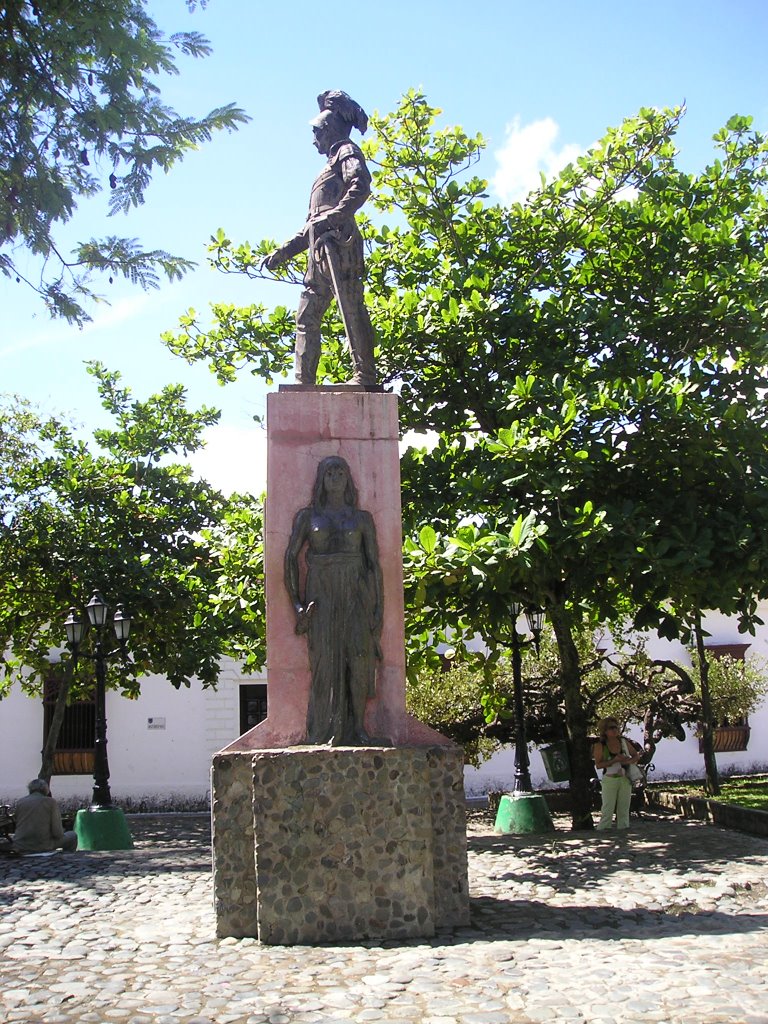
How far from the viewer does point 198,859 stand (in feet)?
36.5

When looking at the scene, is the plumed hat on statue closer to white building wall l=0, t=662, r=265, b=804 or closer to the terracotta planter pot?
white building wall l=0, t=662, r=265, b=804

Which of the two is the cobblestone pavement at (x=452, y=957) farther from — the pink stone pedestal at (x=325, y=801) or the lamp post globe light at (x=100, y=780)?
the lamp post globe light at (x=100, y=780)

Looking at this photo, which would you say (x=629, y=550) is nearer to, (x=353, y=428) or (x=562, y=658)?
(x=353, y=428)

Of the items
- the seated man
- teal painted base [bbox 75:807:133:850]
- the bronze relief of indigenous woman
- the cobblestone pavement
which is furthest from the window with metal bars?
the bronze relief of indigenous woman

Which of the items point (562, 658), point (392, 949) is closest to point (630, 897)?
point (392, 949)

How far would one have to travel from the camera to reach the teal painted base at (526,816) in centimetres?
1260

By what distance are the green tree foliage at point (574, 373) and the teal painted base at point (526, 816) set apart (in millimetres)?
519

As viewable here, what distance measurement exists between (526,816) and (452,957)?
6910 mm

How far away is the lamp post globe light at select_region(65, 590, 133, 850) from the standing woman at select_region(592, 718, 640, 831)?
19.9 feet

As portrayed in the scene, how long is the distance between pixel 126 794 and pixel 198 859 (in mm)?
11672

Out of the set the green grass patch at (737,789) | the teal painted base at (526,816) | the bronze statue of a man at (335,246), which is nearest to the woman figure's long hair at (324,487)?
the bronze statue of a man at (335,246)

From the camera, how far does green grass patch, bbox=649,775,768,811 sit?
15094mm

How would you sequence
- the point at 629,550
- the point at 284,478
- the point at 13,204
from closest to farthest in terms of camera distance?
the point at 13,204 < the point at 284,478 < the point at 629,550

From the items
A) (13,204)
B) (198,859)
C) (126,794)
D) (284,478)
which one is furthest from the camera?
(126,794)
